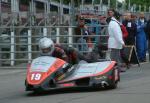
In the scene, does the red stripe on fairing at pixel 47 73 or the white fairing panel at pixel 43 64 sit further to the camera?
the white fairing panel at pixel 43 64

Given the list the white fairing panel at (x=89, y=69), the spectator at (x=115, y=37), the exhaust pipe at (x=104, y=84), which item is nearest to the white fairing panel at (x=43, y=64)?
the white fairing panel at (x=89, y=69)

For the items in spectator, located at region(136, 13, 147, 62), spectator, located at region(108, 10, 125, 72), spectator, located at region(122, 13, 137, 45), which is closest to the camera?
spectator, located at region(108, 10, 125, 72)

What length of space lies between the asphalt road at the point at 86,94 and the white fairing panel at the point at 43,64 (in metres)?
0.56

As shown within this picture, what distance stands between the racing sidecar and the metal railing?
7295mm

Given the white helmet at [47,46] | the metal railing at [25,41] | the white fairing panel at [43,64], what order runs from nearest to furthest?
the white fairing panel at [43,64], the white helmet at [47,46], the metal railing at [25,41]

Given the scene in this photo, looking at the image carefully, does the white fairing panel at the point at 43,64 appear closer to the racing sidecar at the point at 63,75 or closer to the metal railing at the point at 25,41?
the racing sidecar at the point at 63,75

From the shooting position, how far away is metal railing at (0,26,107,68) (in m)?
19.4

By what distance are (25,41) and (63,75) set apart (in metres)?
9.16

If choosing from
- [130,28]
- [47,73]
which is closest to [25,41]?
[130,28]

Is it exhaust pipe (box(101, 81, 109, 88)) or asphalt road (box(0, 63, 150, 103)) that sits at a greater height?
exhaust pipe (box(101, 81, 109, 88))

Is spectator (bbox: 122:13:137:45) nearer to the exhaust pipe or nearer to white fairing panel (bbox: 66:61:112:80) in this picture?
white fairing panel (bbox: 66:61:112:80)

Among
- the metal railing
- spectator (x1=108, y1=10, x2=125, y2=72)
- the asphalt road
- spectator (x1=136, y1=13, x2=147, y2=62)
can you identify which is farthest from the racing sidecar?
spectator (x1=136, y1=13, x2=147, y2=62)

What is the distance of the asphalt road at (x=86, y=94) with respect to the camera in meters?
10.3

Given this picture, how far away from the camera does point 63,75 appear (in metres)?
11.5
